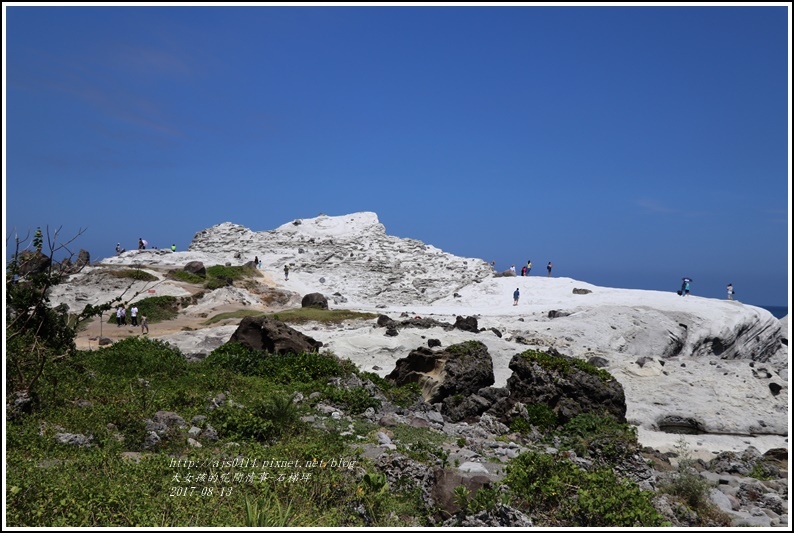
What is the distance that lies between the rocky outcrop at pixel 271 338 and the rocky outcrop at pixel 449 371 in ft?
10.9

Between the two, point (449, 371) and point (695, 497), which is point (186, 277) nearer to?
point (449, 371)

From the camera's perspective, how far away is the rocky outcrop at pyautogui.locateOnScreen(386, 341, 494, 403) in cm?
1631

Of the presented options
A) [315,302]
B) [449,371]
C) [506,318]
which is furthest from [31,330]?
[506,318]

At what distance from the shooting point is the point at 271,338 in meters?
19.1

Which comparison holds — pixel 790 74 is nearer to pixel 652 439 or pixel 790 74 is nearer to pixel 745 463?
pixel 745 463

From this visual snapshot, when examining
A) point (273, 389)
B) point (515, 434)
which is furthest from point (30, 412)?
point (515, 434)

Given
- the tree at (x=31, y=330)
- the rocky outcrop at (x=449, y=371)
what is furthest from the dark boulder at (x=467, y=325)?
the tree at (x=31, y=330)

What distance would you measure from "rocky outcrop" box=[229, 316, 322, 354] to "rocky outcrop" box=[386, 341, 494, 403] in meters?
3.31

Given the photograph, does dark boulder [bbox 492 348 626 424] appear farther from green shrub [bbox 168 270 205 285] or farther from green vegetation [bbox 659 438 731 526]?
green shrub [bbox 168 270 205 285]

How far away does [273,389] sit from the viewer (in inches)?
574

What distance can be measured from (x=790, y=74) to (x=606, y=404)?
11.0 m

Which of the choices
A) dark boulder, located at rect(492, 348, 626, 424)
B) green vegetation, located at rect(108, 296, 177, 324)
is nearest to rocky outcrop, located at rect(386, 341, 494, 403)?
dark boulder, located at rect(492, 348, 626, 424)

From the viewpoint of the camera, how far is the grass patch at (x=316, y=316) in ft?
101

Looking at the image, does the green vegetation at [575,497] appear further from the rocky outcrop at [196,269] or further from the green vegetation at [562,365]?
the rocky outcrop at [196,269]
